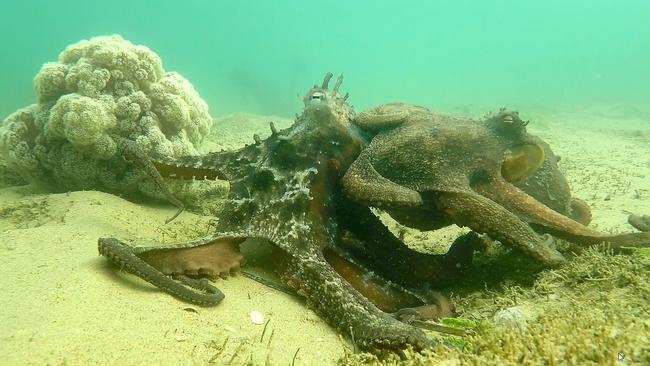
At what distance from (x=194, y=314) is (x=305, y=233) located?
3.40 ft

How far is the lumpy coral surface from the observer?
4.97 metres

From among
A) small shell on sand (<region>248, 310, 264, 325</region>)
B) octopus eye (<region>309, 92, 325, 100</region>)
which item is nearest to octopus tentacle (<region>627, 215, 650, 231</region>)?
octopus eye (<region>309, 92, 325, 100</region>)

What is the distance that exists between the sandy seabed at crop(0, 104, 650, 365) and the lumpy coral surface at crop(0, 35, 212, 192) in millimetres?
965

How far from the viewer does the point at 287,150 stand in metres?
3.76

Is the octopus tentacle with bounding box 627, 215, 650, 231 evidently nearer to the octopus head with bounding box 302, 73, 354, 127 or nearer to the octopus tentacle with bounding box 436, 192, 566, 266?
the octopus tentacle with bounding box 436, 192, 566, 266

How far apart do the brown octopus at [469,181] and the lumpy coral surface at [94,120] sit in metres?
2.73

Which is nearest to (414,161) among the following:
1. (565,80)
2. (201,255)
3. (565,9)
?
(201,255)

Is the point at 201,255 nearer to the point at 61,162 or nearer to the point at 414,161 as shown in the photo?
the point at 414,161

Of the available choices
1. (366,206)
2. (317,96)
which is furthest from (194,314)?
(317,96)

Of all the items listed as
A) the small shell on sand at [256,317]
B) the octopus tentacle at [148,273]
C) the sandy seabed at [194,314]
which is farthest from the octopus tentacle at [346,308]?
the octopus tentacle at [148,273]

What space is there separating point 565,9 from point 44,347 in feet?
595

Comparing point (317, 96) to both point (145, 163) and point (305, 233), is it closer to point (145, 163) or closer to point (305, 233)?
point (305, 233)

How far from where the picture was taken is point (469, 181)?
11.3 feet

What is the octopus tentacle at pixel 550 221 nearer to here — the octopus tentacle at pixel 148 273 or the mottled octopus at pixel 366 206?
the mottled octopus at pixel 366 206
